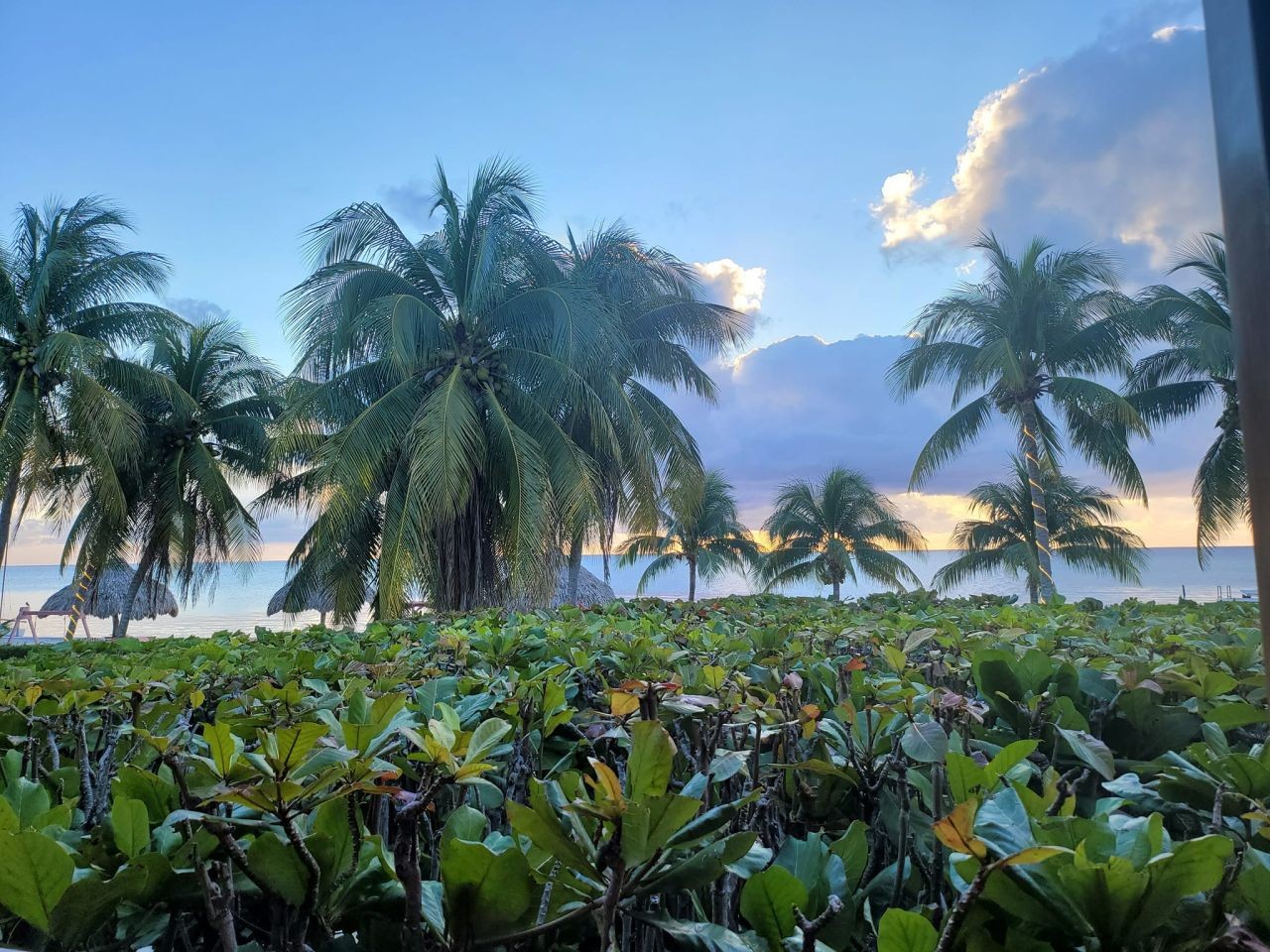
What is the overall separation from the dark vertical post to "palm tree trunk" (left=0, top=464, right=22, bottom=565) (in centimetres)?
1871

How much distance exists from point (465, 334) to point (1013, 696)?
12680 millimetres

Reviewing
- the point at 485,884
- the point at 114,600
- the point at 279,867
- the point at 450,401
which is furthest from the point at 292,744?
the point at 114,600

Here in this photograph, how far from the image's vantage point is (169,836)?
605mm

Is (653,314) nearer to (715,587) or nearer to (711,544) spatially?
(711,544)

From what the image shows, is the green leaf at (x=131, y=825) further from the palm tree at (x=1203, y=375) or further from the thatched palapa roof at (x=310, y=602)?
the palm tree at (x=1203, y=375)

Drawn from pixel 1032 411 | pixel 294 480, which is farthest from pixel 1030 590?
pixel 294 480

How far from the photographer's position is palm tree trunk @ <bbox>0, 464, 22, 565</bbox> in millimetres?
15016

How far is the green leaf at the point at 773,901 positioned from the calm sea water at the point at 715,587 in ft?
1.07

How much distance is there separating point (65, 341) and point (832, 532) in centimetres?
2025

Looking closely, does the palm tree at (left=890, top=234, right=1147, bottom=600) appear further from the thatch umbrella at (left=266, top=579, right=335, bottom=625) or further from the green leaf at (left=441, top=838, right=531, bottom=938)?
the green leaf at (left=441, top=838, right=531, bottom=938)

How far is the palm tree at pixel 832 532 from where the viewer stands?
24172 mm

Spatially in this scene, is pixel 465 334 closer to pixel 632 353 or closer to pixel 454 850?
pixel 632 353

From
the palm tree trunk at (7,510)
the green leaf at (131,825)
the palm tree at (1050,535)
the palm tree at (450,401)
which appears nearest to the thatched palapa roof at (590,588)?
the palm tree at (450,401)

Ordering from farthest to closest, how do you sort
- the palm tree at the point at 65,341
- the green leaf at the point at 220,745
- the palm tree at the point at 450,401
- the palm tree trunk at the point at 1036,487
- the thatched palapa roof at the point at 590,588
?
the thatched palapa roof at the point at 590,588
the palm tree trunk at the point at 1036,487
the palm tree at the point at 65,341
the palm tree at the point at 450,401
the green leaf at the point at 220,745
